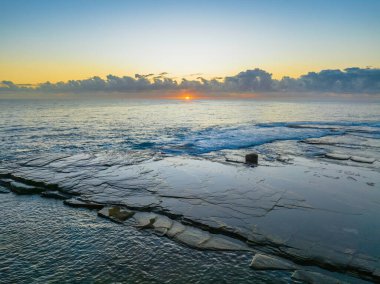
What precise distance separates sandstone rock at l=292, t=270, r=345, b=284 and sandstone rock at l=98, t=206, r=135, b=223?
5.00 metres

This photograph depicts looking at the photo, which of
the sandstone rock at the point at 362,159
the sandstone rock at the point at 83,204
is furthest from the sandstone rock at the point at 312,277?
the sandstone rock at the point at 362,159

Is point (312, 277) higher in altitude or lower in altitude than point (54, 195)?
lower

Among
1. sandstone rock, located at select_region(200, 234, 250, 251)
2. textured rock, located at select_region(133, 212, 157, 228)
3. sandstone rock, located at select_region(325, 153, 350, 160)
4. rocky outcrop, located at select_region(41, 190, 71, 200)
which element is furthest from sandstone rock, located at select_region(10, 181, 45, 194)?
sandstone rock, located at select_region(325, 153, 350, 160)

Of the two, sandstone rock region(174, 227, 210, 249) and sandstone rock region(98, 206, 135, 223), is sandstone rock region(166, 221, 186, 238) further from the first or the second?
sandstone rock region(98, 206, 135, 223)

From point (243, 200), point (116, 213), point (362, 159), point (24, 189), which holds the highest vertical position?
point (24, 189)

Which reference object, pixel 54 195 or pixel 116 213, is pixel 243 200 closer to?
pixel 116 213

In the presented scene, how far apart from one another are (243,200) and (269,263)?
384 cm

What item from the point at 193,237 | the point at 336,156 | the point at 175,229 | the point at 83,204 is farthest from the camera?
the point at 336,156

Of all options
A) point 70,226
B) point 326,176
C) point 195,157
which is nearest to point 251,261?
point 70,226

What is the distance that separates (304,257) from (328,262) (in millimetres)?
497

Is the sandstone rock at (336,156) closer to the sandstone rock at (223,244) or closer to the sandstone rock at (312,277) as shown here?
the sandstone rock at (223,244)

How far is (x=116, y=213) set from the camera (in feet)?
27.3

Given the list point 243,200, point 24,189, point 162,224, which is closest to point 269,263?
point 162,224

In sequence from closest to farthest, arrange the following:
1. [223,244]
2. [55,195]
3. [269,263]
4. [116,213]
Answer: [269,263]
[223,244]
[116,213]
[55,195]
